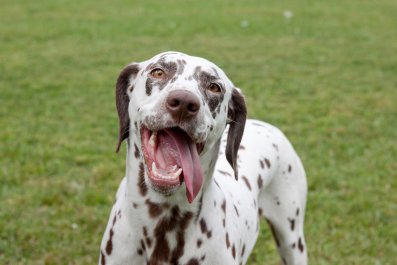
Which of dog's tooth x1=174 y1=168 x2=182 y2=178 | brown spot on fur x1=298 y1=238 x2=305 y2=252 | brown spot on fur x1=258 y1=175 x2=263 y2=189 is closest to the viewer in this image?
dog's tooth x1=174 y1=168 x2=182 y2=178

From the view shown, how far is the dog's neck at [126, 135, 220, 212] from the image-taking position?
2.90m

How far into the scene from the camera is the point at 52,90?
836cm

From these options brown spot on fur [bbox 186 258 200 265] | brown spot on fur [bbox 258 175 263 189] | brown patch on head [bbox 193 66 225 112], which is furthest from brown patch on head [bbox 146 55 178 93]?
brown spot on fur [bbox 258 175 263 189]

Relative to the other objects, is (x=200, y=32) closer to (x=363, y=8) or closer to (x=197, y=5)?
(x=197, y=5)

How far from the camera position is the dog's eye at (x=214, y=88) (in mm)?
2836

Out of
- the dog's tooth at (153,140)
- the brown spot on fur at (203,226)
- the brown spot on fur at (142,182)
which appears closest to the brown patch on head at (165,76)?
the dog's tooth at (153,140)

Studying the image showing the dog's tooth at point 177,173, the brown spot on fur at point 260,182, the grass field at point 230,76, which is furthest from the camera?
the grass field at point 230,76

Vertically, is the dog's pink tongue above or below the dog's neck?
above

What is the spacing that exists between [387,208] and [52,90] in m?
4.74

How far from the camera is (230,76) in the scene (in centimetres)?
941

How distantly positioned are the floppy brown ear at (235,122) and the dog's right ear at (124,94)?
0.50 meters

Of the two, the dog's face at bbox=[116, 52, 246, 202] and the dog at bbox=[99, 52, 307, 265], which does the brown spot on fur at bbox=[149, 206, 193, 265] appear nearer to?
the dog at bbox=[99, 52, 307, 265]

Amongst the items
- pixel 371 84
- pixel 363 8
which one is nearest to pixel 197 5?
pixel 363 8

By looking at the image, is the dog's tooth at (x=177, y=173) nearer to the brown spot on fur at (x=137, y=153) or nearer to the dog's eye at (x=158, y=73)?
the brown spot on fur at (x=137, y=153)
